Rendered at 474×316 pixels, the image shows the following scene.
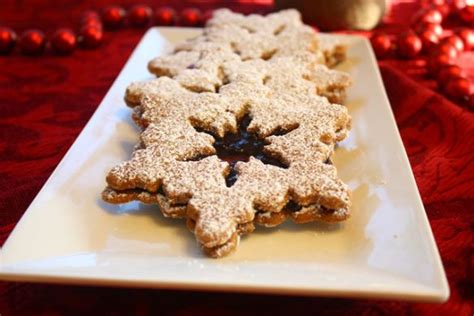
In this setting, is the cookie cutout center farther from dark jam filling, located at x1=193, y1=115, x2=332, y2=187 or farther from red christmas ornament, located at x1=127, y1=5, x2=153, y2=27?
red christmas ornament, located at x1=127, y1=5, x2=153, y2=27

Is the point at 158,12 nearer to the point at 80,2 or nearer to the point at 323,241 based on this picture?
the point at 80,2

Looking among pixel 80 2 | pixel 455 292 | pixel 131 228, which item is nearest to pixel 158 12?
pixel 80 2

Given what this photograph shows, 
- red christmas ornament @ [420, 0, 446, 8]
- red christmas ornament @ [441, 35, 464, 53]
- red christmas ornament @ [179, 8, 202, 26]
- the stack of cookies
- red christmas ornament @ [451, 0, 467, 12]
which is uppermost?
the stack of cookies

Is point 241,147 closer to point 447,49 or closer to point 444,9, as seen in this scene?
point 447,49

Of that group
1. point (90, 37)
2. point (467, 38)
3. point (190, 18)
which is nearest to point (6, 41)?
point (90, 37)

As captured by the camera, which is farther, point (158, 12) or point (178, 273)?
point (158, 12)

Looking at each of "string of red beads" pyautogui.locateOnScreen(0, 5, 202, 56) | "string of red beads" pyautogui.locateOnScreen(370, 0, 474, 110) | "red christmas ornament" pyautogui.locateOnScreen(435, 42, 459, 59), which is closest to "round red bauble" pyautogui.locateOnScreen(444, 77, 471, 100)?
"string of red beads" pyautogui.locateOnScreen(370, 0, 474, 110)

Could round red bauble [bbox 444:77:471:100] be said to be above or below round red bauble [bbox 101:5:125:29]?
above

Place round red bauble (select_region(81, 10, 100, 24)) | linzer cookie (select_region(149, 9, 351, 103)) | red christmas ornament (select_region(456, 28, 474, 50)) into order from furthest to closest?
round red bauble (select_region(81, 10, 100, 24))
red christmas ornament (select_region(456, 28, 474, 50))
linzer cookie (select_region(149, 9, 351, 103))
